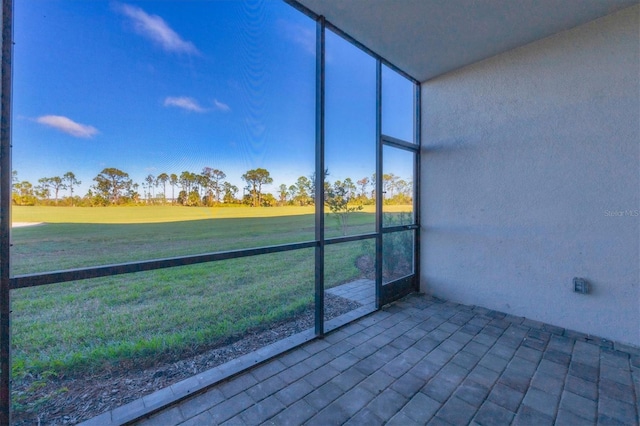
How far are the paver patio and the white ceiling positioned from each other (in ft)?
9.59

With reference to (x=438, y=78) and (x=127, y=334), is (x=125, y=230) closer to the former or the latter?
(x=127, y=334)

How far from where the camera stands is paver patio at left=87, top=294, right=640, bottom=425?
5.46 feet

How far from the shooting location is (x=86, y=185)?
159cm

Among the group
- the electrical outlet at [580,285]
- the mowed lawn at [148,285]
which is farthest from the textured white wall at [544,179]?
the mowed lawn at [148,285]

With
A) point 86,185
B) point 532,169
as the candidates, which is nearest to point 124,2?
point 86,185

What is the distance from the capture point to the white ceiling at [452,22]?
235 cm

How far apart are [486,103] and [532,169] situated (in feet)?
3.02

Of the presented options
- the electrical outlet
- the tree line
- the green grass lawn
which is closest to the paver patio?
the electrical outlet

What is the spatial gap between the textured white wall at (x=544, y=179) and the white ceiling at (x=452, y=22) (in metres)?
0.24

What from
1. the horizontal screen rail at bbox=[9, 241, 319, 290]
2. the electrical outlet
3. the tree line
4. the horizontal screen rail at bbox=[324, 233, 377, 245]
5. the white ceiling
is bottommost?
the electrical outlet

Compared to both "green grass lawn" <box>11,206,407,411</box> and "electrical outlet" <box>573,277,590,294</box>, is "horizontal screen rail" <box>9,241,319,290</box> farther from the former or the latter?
"electrical outlet" <box>573,277,590,294</box>

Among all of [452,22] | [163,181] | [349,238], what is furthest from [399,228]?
[163,181]

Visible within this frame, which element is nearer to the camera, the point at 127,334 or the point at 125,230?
the point at 125,230

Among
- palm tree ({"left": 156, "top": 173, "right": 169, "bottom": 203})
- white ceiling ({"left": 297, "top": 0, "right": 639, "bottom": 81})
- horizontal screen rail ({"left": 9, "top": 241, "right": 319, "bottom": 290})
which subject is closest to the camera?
horizontal screen rail ({"left": 9, "top": 241, "right": 319, "bottom": 290})
